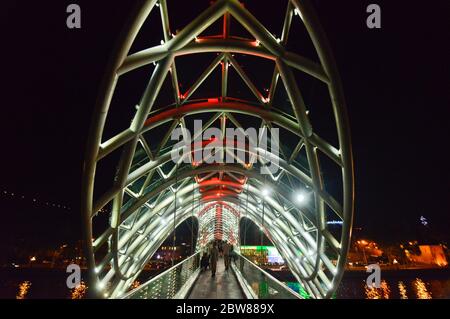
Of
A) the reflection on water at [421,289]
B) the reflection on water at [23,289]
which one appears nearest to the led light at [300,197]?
the reflection on water at [421,289]

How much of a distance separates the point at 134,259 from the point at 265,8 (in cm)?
2855

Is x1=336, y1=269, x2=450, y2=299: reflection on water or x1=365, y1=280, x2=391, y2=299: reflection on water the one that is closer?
x1=365, y1=280, x2=391, y2=299: reflection on water

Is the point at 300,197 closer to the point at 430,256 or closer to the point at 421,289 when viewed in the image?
the point at 421,289

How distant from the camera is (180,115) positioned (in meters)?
18.0

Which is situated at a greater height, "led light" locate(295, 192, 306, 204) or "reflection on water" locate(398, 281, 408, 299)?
"led light" locate(295, 192, 306, 204)

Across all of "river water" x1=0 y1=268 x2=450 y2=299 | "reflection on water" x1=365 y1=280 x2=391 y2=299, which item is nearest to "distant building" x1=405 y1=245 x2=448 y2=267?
"river water" x1=0 y1=268 x2=450 y2=299

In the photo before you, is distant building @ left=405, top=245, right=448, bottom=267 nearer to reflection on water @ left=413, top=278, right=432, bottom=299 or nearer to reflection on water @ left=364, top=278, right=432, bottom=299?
reflection on water @ left=413, top=278, right=432, bottom=299

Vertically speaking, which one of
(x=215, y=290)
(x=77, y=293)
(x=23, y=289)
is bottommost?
(x=77, y=293)

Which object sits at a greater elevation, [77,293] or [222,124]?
[222,124]

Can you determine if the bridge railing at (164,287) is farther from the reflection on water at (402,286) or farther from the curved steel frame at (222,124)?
the reflection on water at (402,286)

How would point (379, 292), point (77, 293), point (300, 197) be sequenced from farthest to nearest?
point (77, 293) < point (379, 292) < point (300, 197)

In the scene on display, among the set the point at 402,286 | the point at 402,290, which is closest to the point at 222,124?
the point at 402,290

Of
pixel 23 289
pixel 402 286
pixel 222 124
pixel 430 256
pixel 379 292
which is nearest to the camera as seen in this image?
pixel 222 124
